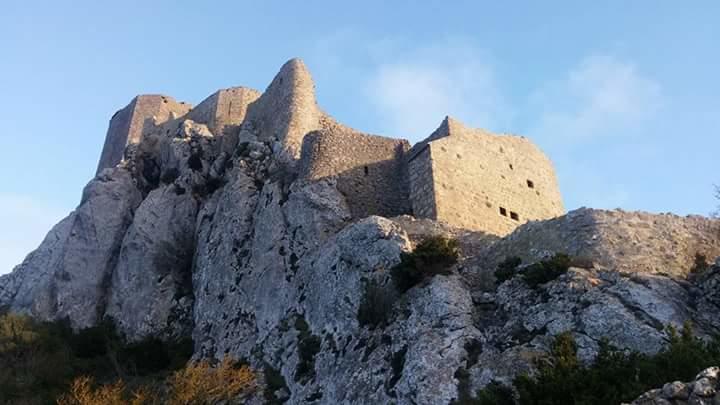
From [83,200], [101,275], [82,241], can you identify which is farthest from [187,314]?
[83,200]

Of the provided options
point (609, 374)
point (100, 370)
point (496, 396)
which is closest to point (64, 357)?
point (100, 370)

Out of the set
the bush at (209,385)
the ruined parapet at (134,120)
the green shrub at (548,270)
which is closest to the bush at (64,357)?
the bush at (209,385)

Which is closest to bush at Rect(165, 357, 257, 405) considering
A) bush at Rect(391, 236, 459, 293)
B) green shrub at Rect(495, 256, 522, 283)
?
bush at Rect(391, 236, 459, 293)

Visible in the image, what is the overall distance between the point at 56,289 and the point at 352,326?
60.7ft

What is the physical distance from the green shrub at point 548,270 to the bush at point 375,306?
13.5ft

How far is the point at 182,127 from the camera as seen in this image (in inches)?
1563

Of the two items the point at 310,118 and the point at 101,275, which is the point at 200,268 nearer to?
the point at 101,275

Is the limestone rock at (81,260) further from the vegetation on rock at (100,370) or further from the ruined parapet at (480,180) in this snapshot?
the ruined parapet at (480,180)

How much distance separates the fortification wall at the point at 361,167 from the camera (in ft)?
95.8

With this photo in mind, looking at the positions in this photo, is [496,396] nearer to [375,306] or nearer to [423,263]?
[375,306]

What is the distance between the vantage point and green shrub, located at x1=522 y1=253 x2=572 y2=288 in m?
19.5

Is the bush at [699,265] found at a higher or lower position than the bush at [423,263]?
lower

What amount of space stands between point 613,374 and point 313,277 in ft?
41.6

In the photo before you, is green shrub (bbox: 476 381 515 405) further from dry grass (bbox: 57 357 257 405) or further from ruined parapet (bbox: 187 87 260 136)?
ruined parapet (bbox: 187 87 260 136)
